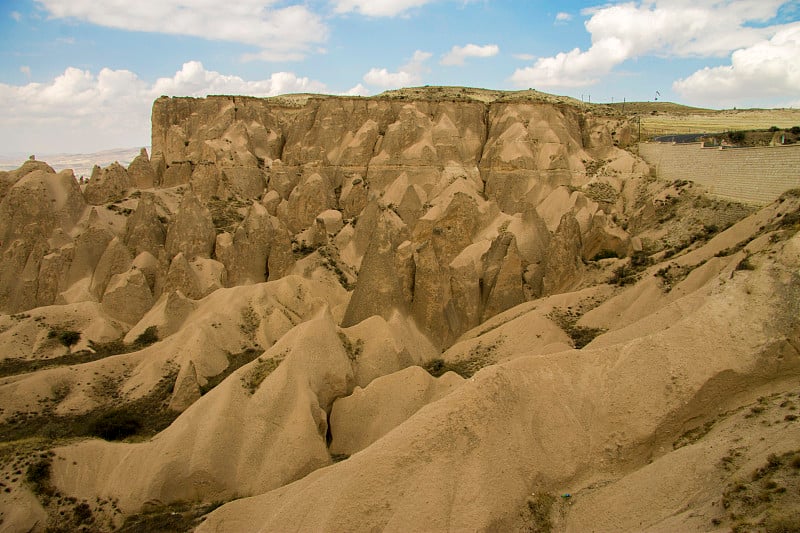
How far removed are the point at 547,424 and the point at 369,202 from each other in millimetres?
24609

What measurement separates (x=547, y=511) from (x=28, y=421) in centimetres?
1796

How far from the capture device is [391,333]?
23.0m

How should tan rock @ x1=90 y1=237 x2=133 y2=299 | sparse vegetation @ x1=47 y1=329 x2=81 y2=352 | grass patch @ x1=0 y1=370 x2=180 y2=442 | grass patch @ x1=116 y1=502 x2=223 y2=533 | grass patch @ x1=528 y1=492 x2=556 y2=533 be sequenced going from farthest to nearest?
1. tan rock @ x1=90 y1=237 x2=133 y2=299
2. sparse vegetation @ x1=47 y1=329 x2=81 y2=352
3. grass patch @ x1=0 y1=370 x2=180 y2=442
4. grass patch @ x1=116 y1=502 x2=223 y2=533
5. grass patch @ x1=528 y1=492 x2=556 y2=533

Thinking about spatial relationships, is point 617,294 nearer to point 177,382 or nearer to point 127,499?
point 177,382

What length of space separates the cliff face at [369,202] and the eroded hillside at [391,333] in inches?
7.2

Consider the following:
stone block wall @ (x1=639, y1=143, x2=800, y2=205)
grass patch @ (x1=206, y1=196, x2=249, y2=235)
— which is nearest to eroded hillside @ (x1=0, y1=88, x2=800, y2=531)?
grass patch @ (x1=206, y1=196, x2=249, y2=235)

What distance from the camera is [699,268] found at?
20.7 meters

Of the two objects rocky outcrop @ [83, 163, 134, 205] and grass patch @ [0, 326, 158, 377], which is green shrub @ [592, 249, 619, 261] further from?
rocky outcrop @ [83, 163, 134, 205]

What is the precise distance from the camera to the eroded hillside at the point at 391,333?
41.9ft

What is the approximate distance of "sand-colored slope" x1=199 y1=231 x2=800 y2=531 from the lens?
40.1 feet

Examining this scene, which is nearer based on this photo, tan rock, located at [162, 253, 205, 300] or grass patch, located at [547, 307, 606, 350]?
grass patch, located at [547, 307, 606, 350]

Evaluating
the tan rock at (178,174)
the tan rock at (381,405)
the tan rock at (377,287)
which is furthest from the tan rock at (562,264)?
the tan rock at (178,174)

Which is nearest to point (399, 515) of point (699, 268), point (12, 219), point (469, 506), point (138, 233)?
point (469, 506)

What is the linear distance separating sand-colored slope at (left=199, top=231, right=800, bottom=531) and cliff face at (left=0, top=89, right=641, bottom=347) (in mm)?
11239
